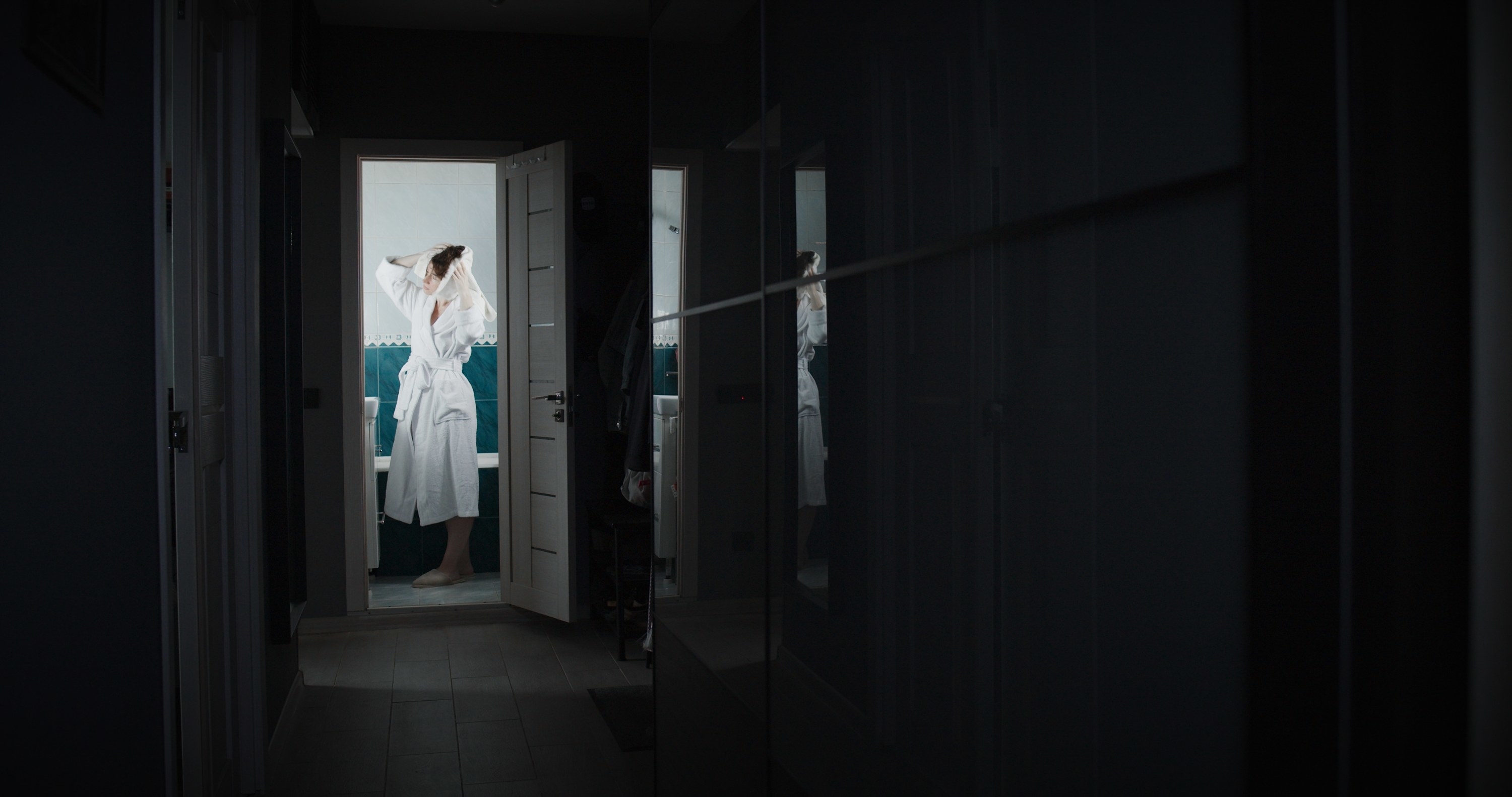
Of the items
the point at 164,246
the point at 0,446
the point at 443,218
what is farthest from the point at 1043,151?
the point at 443,218

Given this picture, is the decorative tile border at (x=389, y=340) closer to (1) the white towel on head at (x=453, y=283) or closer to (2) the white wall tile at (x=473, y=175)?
(1) the white towel on head at (x=453, y=283)

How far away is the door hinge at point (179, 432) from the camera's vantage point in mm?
1861

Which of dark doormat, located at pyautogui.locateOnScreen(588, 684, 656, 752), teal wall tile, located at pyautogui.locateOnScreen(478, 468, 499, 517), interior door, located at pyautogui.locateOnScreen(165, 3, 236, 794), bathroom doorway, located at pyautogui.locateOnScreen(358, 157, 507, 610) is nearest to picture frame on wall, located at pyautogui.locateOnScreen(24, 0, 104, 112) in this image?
interior door, located at pyautogui.locateOnScreen(165, 3, 236, 794)

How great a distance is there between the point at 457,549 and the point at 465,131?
209 centimetres

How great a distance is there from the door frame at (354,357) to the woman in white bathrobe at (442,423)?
0.93 metres

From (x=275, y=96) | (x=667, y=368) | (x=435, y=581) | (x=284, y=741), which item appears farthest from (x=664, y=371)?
(x=435, y=581)

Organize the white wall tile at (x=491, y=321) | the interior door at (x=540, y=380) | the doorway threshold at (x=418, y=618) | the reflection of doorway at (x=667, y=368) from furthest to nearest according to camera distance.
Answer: the white wall tile at (x=491, y=321) → the doorway threshold at (x=418, y=618) → the interior door at (x=540, y=380) → the reflection of doorway at (x=667, y=368)

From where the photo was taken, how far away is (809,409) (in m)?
1.29

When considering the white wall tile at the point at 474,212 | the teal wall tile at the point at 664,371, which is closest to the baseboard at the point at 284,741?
the teal wall tile at the point at 664,371

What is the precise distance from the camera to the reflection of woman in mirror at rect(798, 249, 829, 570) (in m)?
1.26

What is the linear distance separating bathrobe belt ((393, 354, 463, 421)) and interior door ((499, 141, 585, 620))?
1.05 m

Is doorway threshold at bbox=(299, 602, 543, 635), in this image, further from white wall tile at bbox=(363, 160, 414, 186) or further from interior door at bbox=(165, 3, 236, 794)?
white wall tile at bbox=(363, 160, 414, 186)

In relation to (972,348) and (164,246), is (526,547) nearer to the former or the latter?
(164,246)

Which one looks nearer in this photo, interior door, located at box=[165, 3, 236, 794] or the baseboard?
interior door, located at box=[165, 3, 236, 794]
